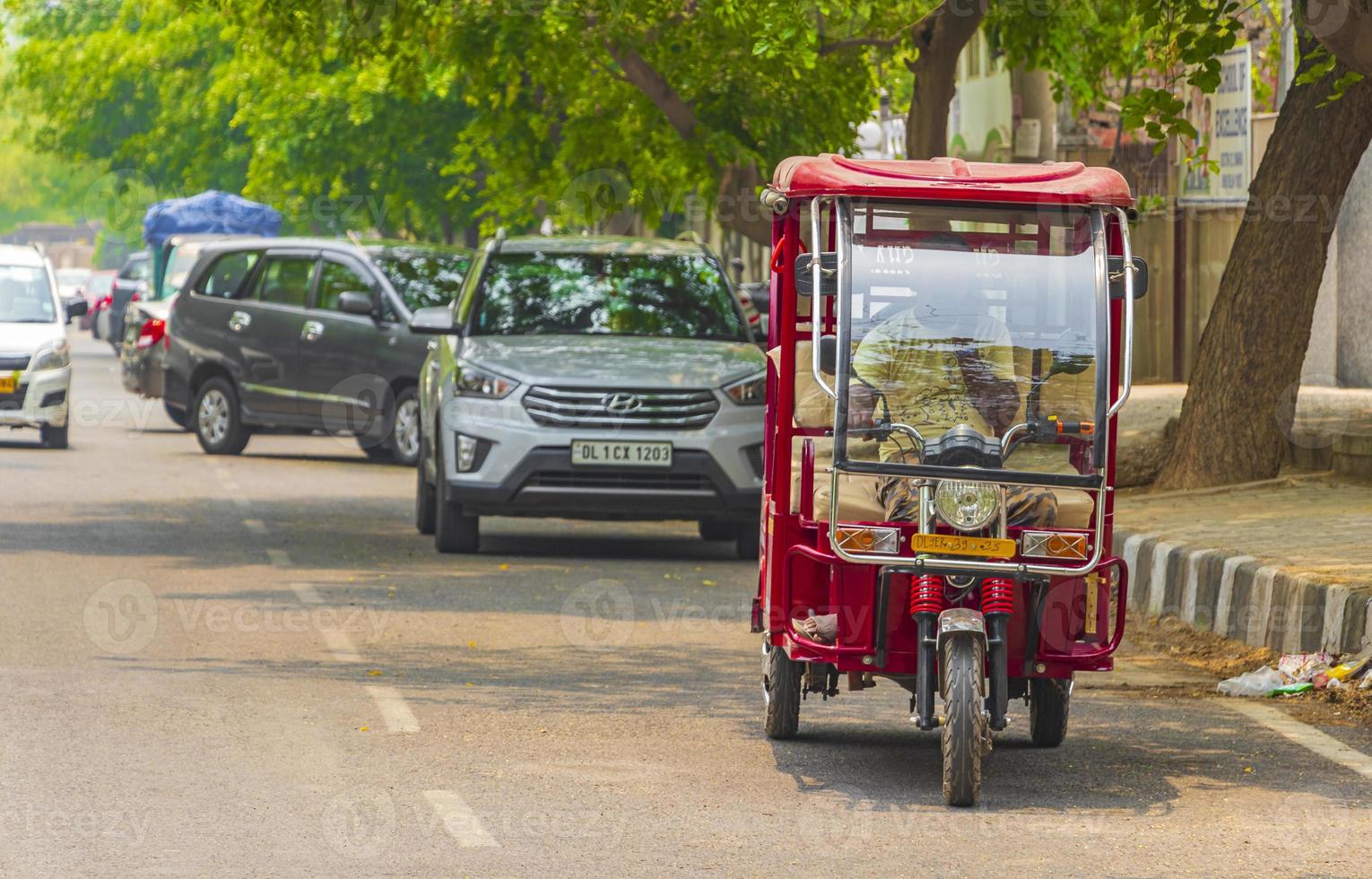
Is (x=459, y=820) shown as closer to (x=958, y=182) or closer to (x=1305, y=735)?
(x=958, y=182)

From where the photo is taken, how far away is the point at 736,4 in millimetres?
15398

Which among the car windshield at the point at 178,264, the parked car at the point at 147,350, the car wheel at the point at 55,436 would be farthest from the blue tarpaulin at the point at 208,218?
the car wheel at the point at 55,436

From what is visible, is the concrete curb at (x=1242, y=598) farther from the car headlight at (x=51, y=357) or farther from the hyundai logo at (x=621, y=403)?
the car headlight at (x=51, y=357)

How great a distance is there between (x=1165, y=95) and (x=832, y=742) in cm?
652

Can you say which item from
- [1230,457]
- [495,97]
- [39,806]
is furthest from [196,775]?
[495,97]

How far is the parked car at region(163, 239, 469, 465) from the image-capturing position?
2022 centimetres

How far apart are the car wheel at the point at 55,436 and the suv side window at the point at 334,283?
2.82 metres

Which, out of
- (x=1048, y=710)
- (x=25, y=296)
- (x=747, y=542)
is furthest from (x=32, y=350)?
(x=1048, y=710)

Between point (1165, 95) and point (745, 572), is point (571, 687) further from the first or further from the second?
point (1165, 95)

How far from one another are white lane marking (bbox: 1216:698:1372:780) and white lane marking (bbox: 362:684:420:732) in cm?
297

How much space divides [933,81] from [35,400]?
841cm

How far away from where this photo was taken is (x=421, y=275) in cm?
2073

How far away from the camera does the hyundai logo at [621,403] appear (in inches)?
514

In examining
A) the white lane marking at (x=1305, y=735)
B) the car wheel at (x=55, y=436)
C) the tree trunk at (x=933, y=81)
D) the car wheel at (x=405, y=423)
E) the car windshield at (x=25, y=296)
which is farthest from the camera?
the car windshield at (x=25, y=296)
